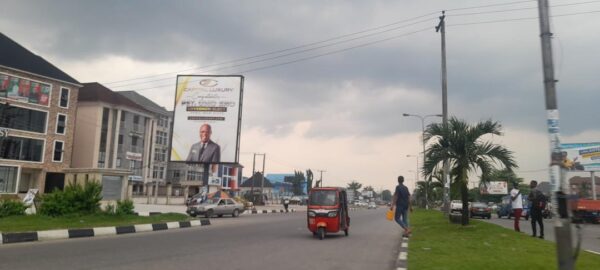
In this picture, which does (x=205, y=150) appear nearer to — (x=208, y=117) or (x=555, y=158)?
(x=208, y=117)

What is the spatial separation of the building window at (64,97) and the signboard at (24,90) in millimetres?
1926

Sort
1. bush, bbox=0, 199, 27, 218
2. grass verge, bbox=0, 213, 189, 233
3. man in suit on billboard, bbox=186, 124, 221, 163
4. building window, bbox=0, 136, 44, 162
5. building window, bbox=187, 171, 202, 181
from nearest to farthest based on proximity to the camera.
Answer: grass verge, bbox=0, 213, 189, 233 < bush, bbox=0, 199, 27, 218 < man in suit on billboard, bbox=186, 124, 221, 163 < building window, bbox=0, 136, 44, 162 < building window, bbox=187, 171, 202, 181

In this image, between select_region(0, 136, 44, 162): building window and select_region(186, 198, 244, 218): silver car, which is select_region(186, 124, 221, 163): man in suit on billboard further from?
select_region(0, 136, 44, 162): building window

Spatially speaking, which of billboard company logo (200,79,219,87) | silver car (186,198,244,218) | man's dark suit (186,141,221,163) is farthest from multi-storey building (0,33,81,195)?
silver car (186,198,244,218)

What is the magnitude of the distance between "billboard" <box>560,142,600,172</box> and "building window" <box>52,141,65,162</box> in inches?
2020

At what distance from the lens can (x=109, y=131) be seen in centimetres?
6275

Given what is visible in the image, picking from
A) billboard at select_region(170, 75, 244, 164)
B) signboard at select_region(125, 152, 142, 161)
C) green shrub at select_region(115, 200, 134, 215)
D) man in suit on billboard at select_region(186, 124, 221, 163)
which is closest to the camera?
green shrub at select_region(115, 200, 134, 215)

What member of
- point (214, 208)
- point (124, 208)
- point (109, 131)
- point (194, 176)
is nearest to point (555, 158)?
point (124, 208)

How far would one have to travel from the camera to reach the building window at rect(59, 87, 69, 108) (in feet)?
167

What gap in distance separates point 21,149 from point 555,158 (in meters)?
51.4

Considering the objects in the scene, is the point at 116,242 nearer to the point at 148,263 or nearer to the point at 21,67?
the point at 148,263

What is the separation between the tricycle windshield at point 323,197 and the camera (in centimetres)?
1499

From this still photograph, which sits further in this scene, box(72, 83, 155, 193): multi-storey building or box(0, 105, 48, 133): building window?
box(72, 83, 155, 193): multi-storey building

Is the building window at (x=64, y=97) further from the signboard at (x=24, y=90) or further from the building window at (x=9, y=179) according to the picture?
the building window at (x=9, y=179)
